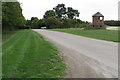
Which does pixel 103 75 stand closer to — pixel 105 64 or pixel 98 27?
pixel 105 64

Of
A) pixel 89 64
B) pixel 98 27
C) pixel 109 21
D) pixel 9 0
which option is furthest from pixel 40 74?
pixel 109 21

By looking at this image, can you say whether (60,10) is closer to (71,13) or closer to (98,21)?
(71,13)

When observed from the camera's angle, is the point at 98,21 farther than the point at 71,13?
No

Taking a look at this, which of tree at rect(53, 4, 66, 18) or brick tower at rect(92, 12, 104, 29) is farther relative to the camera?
tree at rect(53, 4, 66, 18)

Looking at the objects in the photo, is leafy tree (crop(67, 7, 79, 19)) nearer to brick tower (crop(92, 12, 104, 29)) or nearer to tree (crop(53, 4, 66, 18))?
tree (crop(53, 4, 66, 18))

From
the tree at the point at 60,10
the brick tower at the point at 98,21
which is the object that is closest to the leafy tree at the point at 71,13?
the tree at the point at 60,10

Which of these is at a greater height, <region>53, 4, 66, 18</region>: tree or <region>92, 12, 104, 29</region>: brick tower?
<region>53, 4, 66, 18</region>: tree

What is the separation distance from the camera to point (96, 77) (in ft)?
22.4

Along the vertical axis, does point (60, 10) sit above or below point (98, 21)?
above

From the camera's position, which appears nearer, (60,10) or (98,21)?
(98,21)

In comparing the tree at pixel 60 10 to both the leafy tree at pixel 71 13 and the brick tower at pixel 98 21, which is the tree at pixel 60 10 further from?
the brick tower at pixel 98 21

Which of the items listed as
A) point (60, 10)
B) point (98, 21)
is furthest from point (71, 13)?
point (98, 21)

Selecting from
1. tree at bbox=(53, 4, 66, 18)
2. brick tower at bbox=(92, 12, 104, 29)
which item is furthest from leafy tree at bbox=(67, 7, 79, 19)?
brick tower at bbox=(92, 12, 104, 29)

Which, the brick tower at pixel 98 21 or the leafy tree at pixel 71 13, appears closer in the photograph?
the brick tower at pixel 98 21
